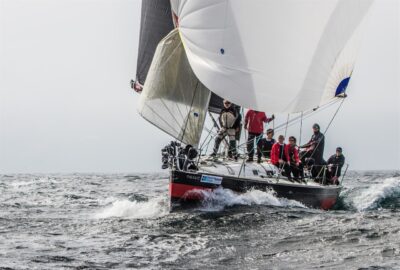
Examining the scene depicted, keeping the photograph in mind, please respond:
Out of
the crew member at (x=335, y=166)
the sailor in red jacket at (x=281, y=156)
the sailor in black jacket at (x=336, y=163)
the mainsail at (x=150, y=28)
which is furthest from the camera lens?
the mainsail at (x=150, y=28)

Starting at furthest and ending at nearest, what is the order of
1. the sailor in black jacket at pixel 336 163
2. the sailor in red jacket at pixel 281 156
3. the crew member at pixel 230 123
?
the sailor in black jacket at pixel 336 163
the crew member at pixel 230 123
the sailor in red jacket at pixel 281 156

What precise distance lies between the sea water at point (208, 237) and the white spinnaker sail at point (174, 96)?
2.19 m

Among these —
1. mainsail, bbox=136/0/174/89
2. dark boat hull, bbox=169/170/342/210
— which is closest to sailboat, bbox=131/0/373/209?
dark boat hull, bbox=169/170/342/210

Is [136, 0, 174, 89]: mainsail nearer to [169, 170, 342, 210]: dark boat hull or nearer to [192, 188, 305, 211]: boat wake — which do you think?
[169, 170, 342, 210]: dark boat hull

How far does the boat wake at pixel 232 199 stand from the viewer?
53.7 feet

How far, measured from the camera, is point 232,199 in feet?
54.2

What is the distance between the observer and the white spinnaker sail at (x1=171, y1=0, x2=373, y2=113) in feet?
53.6

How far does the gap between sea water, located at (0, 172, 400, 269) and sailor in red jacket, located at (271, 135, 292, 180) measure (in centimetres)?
122

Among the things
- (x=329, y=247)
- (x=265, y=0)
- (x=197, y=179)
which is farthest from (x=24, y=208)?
(x=329, y=247)

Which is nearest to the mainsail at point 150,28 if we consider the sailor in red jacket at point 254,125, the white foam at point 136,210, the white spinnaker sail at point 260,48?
the sailor in red jacket at point 254,125

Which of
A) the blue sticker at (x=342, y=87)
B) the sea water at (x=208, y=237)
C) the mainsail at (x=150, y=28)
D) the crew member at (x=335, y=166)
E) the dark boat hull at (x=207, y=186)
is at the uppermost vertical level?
the mainsail at (x=150, y=28)

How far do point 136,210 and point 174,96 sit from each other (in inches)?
122

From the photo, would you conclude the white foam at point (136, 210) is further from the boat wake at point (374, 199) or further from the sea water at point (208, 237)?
the boat wake at point (374, 199)

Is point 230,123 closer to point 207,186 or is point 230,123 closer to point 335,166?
point 207,186
